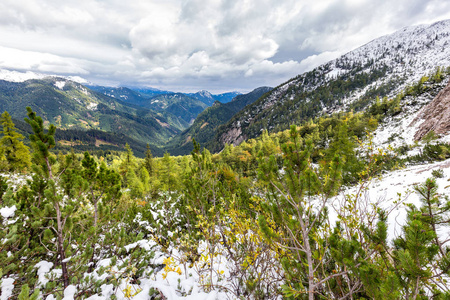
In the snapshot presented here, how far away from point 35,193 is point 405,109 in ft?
203

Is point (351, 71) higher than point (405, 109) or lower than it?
higher

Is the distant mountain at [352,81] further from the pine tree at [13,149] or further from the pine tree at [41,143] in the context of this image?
the pine tree at [41,143]

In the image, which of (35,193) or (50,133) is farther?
(35,193)

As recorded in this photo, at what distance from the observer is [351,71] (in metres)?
152

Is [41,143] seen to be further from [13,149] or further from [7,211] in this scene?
[13,149]

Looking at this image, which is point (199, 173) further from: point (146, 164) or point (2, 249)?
point (146, 164)

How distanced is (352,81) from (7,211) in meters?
176

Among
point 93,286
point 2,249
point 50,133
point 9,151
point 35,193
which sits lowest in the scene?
point 93,286

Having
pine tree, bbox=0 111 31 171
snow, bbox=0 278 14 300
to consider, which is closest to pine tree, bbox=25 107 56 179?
snow, bbox=0 278 14 300

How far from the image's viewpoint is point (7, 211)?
14.6 feet

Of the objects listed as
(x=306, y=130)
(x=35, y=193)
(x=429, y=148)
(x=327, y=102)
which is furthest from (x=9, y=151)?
(x=327, y=102)

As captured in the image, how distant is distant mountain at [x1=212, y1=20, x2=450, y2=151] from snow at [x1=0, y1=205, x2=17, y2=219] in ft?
394

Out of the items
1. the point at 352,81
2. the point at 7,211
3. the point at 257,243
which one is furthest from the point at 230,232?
the point at 352,81

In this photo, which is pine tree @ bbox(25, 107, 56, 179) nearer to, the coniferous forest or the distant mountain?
the coniferous forest
